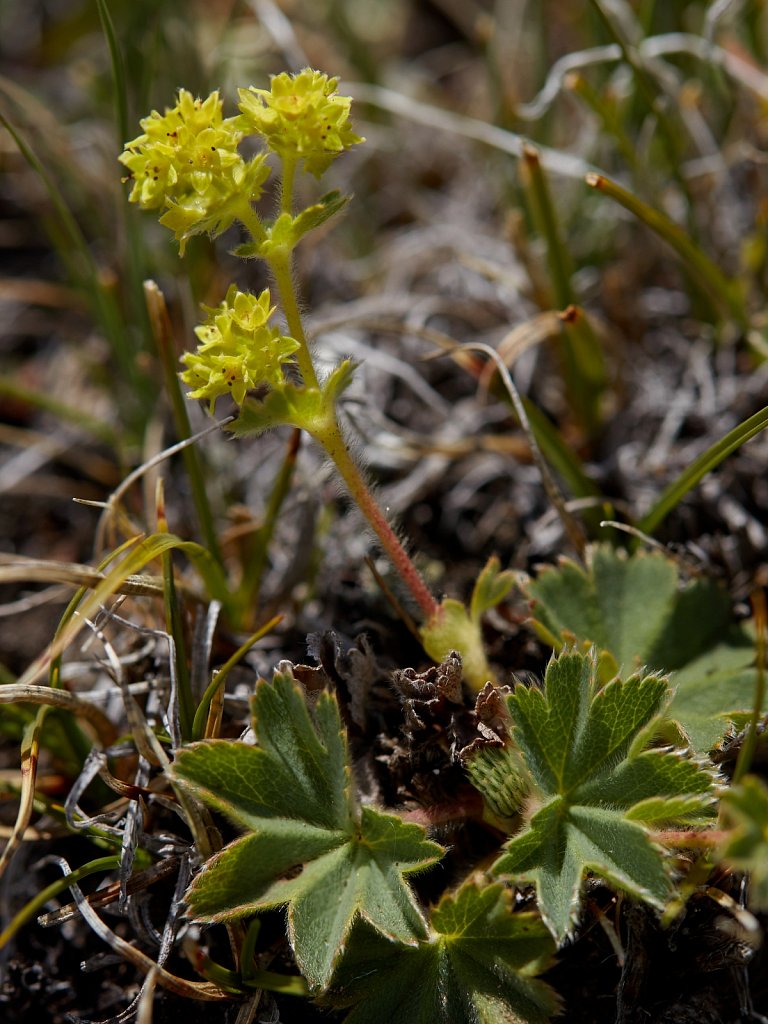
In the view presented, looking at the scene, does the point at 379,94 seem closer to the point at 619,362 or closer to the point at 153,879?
the point at 619,362

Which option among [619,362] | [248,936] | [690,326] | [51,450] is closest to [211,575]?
[248,936]

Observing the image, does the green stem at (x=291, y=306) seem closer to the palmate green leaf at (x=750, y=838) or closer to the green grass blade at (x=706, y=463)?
the green grass blade at (x=706, y=463)

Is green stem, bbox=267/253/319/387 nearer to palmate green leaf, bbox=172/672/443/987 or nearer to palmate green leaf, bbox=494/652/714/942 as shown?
palmate green leaf, bbox=172/672/443/987

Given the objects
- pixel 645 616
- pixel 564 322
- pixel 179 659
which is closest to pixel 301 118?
pixel 564 322

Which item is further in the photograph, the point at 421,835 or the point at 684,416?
the point at 684,416

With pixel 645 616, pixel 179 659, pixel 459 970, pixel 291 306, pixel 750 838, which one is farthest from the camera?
pixel 645 616


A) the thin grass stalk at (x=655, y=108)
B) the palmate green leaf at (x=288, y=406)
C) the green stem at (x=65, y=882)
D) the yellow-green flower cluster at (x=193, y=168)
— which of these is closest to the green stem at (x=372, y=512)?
the palmate green leaf at (x=288, y=406)

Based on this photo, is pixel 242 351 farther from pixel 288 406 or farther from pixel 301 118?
pixel 301 118
